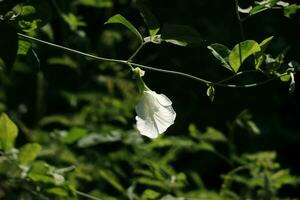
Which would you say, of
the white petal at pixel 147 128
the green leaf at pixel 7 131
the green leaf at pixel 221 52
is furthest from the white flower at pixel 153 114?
the green leaf at pixel 7 131

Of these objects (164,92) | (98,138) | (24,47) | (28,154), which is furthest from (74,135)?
(164,92)

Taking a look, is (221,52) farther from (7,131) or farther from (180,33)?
(7,131)

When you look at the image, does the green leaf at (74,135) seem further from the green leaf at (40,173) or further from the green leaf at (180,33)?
the green leaf at (180,33)

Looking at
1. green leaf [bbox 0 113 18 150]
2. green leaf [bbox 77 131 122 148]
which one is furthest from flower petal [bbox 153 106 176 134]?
green leaf [bbox 77 131 122 148]

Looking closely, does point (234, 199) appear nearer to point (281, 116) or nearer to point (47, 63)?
point (47, 63)

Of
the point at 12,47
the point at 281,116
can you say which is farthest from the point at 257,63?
the point at 281,116

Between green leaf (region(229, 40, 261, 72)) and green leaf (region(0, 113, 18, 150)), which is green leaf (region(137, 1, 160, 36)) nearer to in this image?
green leaf (region(229, 40, 261, 72))
